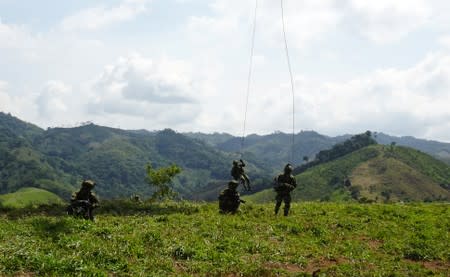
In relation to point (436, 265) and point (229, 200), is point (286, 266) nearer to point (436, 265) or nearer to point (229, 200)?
point (436, 265)

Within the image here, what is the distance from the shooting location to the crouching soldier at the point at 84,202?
1011 inches

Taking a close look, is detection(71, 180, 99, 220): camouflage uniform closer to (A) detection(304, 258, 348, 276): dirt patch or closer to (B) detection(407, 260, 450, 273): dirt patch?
(A) detection(304, 258, 348, 276): dirt patch

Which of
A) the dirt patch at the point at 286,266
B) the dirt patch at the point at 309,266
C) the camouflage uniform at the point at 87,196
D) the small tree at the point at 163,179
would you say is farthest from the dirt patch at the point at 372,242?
the small tree at the point at 163,179

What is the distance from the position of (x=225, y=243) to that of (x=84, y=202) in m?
8.12

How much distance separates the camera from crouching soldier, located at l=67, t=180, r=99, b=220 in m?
25.7

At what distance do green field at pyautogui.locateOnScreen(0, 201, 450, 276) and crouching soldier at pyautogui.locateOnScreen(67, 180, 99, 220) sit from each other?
111 centimetres

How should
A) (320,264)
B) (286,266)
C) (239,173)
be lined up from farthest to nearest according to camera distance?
1. (239,173)
2. (320,264)
3. (286,266)

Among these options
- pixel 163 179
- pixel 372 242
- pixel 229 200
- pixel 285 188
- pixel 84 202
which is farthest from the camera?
pixel 163 179

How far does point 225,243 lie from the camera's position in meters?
22.4

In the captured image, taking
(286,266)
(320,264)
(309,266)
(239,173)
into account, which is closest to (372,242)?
(320,264)

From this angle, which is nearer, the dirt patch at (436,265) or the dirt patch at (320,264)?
the dirt patch at (320,264)

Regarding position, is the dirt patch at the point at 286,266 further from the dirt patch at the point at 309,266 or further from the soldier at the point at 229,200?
the soldier at the point at 229,200

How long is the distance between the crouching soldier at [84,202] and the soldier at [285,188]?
36.1ft

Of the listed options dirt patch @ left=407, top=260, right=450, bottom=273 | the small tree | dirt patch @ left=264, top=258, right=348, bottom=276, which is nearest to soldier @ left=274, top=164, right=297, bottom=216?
dirt patch @ left=264, top=258, right=348, bottom=276
